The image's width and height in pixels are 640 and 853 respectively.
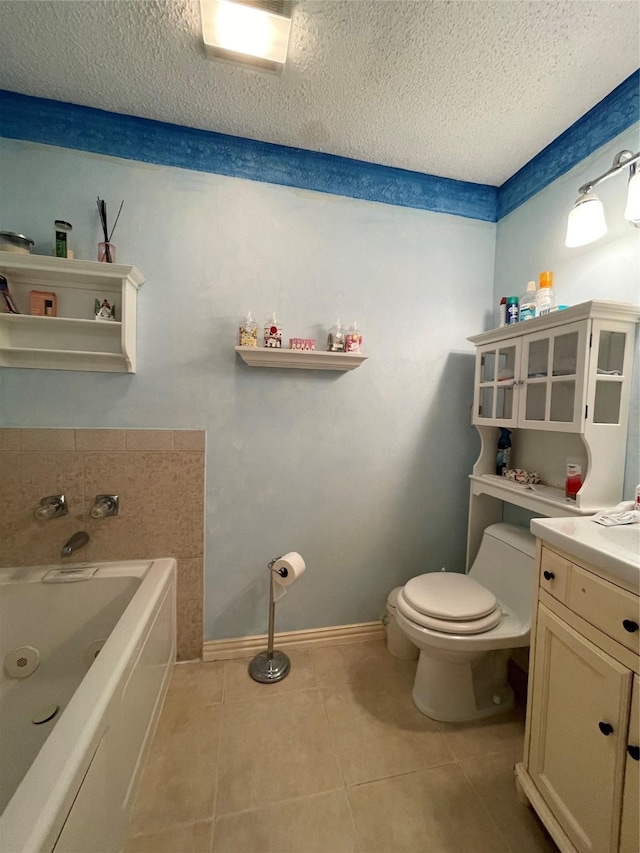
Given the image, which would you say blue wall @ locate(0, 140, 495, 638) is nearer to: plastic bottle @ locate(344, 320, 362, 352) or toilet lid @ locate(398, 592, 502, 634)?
plastic bottle @ locate(344, 320, 362, 352)

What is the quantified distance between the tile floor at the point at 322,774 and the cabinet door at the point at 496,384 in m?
1.26

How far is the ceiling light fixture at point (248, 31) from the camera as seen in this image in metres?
0.97

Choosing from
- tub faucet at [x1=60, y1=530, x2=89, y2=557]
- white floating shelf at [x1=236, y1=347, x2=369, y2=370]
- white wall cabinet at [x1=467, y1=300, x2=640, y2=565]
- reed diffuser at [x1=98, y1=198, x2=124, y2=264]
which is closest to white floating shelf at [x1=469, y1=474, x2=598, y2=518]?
white wall cabinet at [x1=467, y1=300, x2=640, y2=565]

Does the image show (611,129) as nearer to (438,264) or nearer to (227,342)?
(438,264)

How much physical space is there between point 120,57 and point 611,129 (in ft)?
5.92

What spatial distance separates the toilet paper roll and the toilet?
45cm

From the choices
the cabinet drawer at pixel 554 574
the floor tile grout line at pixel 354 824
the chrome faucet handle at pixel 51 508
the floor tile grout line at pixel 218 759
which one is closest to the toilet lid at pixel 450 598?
the cabinet drawer at pixel 554 574

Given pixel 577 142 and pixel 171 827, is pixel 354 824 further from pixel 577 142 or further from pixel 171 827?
pixel 577 142

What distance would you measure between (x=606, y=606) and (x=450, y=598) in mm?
617

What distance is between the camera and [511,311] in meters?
1.46

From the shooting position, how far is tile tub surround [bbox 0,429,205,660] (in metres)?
1.38

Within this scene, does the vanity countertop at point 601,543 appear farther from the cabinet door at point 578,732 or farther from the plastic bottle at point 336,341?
the plastic bottle at point 336,341

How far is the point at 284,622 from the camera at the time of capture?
1666 mm

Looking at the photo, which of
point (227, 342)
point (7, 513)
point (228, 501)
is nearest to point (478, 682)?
point (228, 501)
